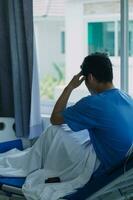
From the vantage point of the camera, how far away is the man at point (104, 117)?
2.01 m

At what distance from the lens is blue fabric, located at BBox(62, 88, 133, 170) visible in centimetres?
201

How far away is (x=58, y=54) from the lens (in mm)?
3324

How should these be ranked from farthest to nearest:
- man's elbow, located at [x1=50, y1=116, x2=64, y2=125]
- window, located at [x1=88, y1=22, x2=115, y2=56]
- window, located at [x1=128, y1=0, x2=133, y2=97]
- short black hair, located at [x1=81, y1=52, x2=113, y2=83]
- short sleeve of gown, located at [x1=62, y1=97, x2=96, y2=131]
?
window, located at [x1=88, y1=22, x2=115, y2=56] → window, located at [x1=128, y1=0, x2=133, y2=97] → man's elbow, located at [x1=50, y1=116, x2=64, y2=125] → short black hair, located at [x1=81, y1=52, x2=113, y2=83] → short sleeve of gown, located at [x1=62, y1=97, x2=96, y2=131]

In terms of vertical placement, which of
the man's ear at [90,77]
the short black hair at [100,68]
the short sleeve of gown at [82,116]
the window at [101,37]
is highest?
the window at [101,37]

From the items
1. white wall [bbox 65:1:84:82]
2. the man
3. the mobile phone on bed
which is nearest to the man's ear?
the man

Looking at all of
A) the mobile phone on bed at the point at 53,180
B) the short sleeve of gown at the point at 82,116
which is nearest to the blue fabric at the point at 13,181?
the mobile phone on bed at the point at 53,180

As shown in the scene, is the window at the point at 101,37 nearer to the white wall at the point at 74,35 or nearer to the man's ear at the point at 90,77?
the white wall at the point at 74,35

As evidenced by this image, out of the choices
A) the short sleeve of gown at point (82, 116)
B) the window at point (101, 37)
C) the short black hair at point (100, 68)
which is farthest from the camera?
the window at point (101, 37)

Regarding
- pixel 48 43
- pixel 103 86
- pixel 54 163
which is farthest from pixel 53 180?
pixel 48 43

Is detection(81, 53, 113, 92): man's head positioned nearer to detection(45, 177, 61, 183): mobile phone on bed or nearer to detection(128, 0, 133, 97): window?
detection(45, 177, 61, 183): mobile phone on bed

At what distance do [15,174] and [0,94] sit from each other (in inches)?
42.6

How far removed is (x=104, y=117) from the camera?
201 centimetres

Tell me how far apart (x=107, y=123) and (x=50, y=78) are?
4.76ft

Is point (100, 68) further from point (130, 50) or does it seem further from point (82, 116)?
point (130, 50)
